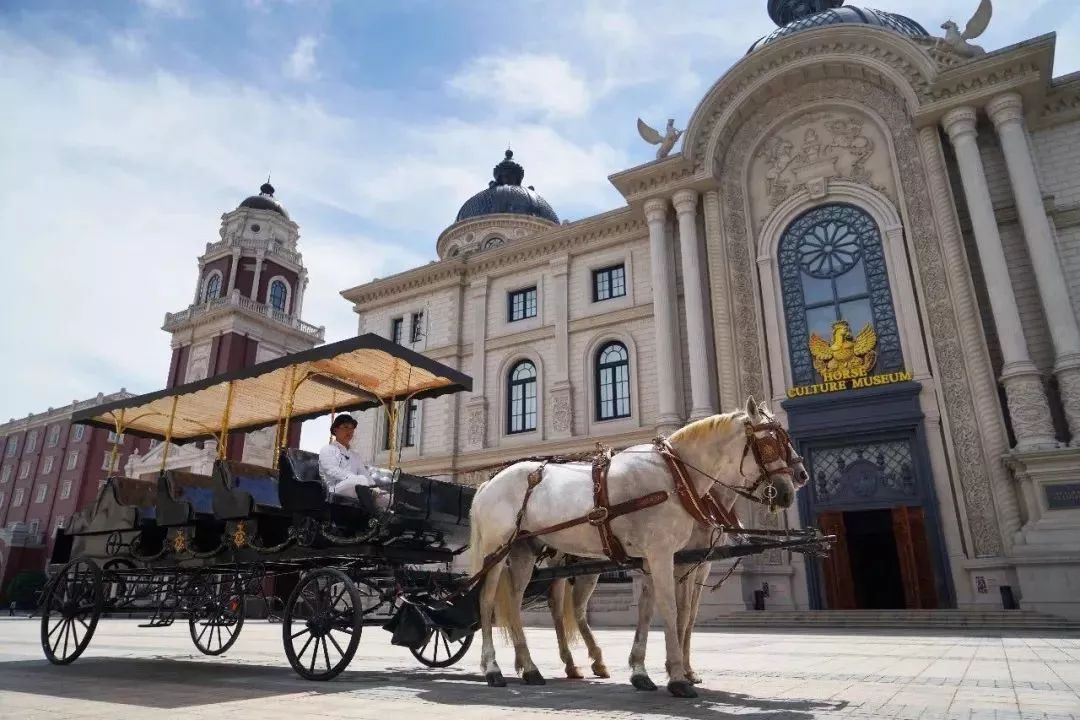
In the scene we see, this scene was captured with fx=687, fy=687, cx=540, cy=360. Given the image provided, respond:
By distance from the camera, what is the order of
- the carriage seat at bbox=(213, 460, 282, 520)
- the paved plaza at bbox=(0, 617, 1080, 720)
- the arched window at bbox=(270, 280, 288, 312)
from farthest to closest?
1. the arched window at bbox=(270, 280, 288, 312)
2. the carriage seat at bbox=(213, 460, 282, 520)
3. the paved plaza at bbox=(0, 617, 1080, 720)

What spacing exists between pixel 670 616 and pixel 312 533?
Result: 132 inches

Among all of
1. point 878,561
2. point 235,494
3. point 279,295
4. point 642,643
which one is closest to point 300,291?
point 279,295

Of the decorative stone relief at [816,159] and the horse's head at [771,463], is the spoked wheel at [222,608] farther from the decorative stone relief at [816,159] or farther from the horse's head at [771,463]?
the decorative stone relief at [816,159]

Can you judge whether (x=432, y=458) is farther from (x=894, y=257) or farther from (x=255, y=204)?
(x=255, y=204)

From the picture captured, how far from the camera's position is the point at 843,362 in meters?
17.7

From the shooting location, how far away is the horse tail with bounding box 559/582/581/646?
6.43 meters

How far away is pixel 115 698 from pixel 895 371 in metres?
17.0

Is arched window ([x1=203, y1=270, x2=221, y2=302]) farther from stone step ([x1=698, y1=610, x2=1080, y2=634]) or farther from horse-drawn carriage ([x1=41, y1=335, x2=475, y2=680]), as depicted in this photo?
stone step ([x1=698, y1=610, x2=1080, y2=634])

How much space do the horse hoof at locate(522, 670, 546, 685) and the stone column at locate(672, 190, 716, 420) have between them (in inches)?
497

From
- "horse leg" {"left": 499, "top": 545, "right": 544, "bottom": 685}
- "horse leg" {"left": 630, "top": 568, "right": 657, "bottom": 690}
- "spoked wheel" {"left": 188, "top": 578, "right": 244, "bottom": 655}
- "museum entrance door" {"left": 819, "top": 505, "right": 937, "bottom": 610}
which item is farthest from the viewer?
"museum entrance door" {"left": 819, "top": 505, "right": 937, "bottom": 610}

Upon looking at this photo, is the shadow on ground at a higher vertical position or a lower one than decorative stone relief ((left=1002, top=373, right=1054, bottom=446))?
lower

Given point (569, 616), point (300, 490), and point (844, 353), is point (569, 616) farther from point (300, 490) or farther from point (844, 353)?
point (844, 353)

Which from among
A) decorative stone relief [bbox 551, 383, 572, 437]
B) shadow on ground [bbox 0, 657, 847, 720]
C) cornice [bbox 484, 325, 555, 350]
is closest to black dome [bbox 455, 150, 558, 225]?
cornice [bbox 484, 325, 555, 350]

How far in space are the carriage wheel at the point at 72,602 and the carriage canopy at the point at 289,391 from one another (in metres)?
1.85
